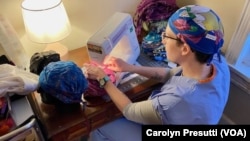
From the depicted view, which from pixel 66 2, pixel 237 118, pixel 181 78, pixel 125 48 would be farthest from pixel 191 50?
pixel 237 118

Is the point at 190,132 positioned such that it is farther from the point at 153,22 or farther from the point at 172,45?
the point at 153,22

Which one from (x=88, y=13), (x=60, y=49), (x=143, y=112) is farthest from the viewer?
(x=88, y=13)

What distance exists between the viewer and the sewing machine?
112 centimetres

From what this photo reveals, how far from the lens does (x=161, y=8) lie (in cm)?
156

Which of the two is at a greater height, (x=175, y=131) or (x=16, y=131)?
(x=16, y=131)

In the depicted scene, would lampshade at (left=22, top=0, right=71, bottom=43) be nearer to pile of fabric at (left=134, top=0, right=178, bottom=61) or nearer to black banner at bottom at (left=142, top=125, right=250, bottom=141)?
pile of fabric at (left=134, top=0, right=178, bottom=61)

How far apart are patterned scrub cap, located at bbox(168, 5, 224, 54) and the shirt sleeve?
0.30 m

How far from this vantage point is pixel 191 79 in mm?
997

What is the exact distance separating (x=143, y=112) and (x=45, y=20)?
2.13ft

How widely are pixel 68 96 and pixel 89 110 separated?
0.14m

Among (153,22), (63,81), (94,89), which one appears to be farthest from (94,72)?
(153,22)

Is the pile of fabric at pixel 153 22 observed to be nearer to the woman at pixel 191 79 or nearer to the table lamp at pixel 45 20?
the woman at pixel 191 79

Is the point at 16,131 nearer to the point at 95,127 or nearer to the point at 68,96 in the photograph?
the point at 68,96

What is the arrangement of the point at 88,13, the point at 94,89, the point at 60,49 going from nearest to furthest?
the point at 94,89 < the point at 60,49 < the point at 88,13
